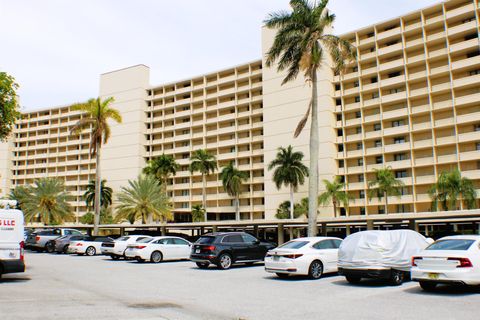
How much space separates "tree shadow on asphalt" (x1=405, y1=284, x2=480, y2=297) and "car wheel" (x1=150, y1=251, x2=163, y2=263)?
14613 mm

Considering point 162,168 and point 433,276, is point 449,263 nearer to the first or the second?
point 433,276

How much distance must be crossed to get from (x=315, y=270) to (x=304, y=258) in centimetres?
73

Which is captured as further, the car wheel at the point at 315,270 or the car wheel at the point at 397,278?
the car wheel at the point at 315,270

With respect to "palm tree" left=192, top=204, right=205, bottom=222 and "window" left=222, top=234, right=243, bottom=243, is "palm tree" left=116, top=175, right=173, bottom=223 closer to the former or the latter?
"palm tree" left=192, top=204, right=205, bottom=222

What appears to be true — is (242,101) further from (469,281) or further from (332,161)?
(469,281)

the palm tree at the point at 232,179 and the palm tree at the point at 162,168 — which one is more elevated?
the palm tree at the point at 162,168

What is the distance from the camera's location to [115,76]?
3558 inches

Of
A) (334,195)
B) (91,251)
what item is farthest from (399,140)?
(91,251)

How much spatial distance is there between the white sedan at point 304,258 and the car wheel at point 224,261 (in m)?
3.94

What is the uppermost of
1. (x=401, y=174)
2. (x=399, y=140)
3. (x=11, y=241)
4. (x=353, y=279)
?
(x=399, y=140)

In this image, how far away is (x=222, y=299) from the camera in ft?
36.8

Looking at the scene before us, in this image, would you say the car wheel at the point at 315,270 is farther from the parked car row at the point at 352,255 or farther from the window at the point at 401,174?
the window at the point at 401,174

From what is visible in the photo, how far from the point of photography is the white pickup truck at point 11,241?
13859 millimetres

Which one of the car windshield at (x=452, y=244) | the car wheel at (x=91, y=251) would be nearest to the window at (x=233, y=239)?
the car windshield at (x=452, y=244)
